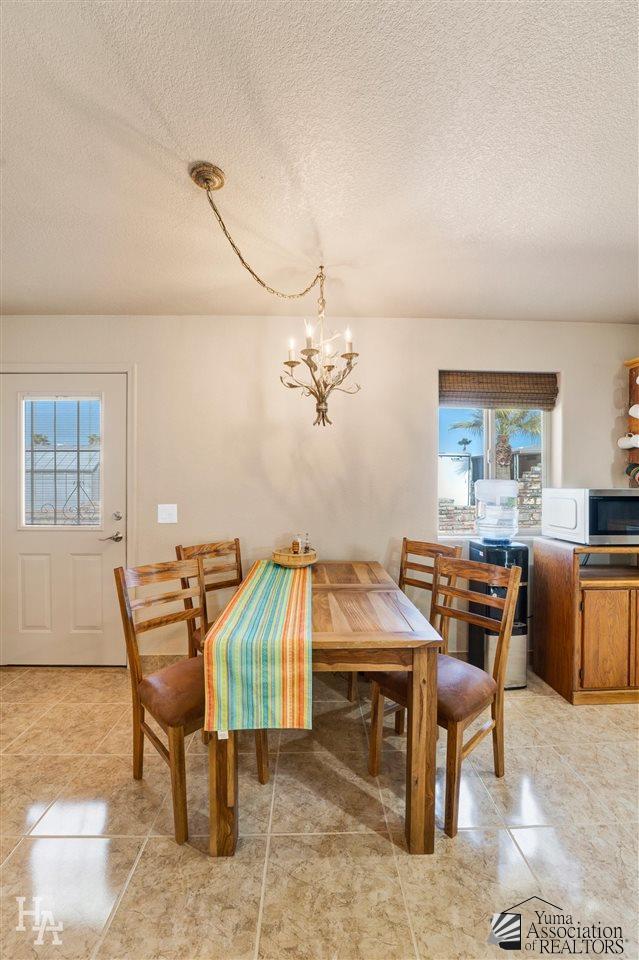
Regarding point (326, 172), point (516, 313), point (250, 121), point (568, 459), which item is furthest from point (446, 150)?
point (568, 459)

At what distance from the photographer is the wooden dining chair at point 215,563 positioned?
7.41 feet

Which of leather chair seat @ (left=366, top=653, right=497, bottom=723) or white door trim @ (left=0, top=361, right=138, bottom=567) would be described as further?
white door trim @ (left=0, top=361, right=138, bottom=567)

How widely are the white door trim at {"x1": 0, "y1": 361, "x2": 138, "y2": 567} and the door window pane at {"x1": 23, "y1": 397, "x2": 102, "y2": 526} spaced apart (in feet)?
0.72

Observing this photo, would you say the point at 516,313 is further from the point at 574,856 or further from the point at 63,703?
the point at 63,703

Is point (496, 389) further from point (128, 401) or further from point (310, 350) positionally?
point (128, 401)

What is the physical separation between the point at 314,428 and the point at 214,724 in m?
2.02

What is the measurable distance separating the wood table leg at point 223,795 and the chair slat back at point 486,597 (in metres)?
1.14

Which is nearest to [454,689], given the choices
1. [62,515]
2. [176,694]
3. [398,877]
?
[398,877]

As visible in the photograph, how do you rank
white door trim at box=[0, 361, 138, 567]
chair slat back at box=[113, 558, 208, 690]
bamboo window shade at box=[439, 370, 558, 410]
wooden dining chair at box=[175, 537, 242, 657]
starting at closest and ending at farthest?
chair slat back at box=[113, 558, 208, 690] → wooden dining chair at box=[175, 537, 242, 657] → white door trim at box=[0, 361, 138, 567] → bamboo window shade at box=[439, 370, 558, 410]

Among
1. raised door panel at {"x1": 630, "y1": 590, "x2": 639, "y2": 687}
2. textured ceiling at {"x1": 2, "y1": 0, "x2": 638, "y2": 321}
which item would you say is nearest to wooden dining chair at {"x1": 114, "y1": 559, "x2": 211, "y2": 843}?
textured ceiling at {"x1": 2, "y1": 0, "x2": 638, "y2": 321}

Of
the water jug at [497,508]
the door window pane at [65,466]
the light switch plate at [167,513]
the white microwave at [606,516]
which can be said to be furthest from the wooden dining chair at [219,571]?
the white microwave at [606,516]
